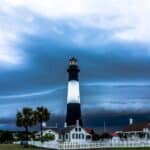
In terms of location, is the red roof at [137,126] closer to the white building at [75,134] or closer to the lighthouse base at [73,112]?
the white building at [75,134]

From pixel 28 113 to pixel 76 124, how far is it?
32.2 ft

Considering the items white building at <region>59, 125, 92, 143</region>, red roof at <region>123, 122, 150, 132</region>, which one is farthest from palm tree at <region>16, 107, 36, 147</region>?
red roof at <region>123, 122, 150, 132</region>

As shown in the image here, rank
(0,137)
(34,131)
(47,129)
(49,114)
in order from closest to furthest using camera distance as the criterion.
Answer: (49,114)
(47,129)
(0,137)
(34,131)

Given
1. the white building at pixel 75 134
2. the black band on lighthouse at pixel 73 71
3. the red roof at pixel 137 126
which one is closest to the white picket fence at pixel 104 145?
the red roof at pixel 137 126

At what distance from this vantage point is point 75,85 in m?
86.7

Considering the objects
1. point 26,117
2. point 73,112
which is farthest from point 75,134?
point 26,117

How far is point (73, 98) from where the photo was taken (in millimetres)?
86750

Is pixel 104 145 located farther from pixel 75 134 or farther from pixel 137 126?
pixel 137 126

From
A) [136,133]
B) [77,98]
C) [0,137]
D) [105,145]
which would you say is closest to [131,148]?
[105,145]

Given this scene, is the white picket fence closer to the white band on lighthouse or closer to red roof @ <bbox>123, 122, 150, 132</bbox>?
red roof @ <bbox>123, 122, 150, 132</bbox>

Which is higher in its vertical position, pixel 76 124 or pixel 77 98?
pixel 77 98

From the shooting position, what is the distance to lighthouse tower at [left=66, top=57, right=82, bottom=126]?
282ft

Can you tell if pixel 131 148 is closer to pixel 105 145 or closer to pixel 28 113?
pixel 105 145

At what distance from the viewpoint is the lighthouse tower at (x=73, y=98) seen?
85938 mm
